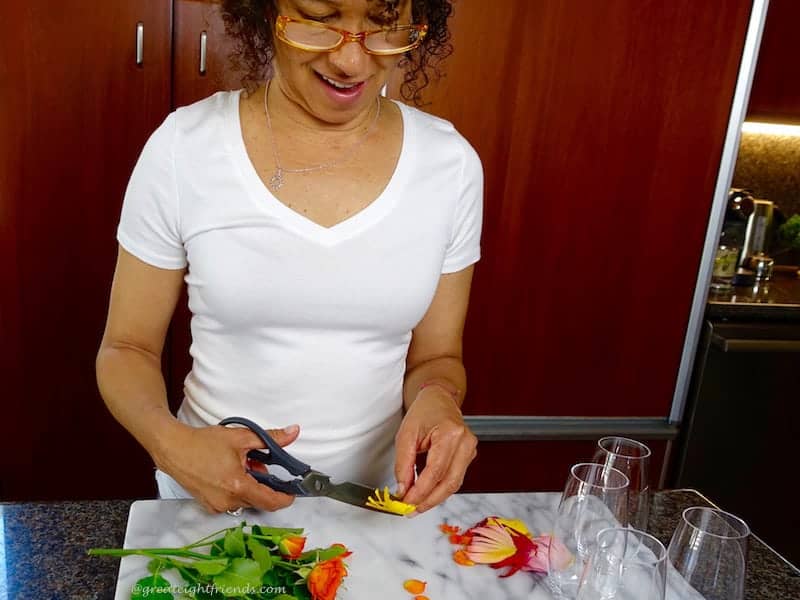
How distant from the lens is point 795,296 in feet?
7.57

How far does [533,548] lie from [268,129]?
661 millimetres

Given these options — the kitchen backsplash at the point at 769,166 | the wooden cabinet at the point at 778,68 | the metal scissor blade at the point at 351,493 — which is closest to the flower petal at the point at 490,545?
the metal scissor blade at the point at 351,493

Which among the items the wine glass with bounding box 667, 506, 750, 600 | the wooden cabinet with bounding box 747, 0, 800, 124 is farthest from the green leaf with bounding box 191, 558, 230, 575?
the wooden cabinet with bounding box 747, 0, 800, 124

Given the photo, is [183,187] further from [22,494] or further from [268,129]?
[22,494]

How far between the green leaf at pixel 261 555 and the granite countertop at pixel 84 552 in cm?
10

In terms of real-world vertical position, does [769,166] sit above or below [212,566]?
above

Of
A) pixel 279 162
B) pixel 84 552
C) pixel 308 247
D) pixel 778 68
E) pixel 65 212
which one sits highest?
pixel 778 68

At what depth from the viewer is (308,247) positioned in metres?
1.03

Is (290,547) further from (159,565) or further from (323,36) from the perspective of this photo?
(323,36)

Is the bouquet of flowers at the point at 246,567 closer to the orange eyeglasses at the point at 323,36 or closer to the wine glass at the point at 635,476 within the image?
the wine glass at the point at 635,476

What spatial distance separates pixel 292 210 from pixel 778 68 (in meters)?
1.74

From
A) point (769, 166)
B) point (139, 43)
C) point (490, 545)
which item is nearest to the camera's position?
point (490, 545)

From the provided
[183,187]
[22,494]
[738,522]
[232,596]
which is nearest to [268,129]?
[183,187]

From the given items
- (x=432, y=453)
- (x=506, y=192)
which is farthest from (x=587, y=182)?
(x=432, y=453)
